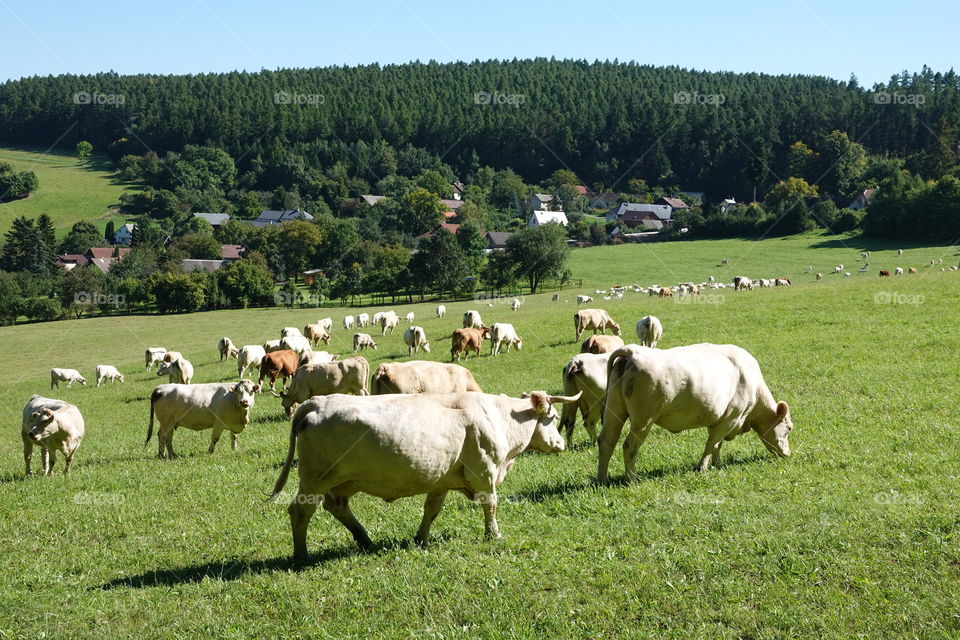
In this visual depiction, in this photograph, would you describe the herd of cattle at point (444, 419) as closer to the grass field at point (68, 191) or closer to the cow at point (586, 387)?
the cow at point (586, 387)

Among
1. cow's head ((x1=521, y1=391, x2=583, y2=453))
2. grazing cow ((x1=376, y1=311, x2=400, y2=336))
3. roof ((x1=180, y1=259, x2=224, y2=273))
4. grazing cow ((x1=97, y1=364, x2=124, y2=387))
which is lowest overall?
roof ((x1=180, y1=259, x2=224, y2=273))

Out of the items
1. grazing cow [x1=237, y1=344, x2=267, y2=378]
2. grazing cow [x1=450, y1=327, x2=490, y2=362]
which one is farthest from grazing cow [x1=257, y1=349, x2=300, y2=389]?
grazing cow [x1=450, y1=327, x2=490, y2=362]

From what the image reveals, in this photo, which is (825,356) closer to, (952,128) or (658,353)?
(658,353)

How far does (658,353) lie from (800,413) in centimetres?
628

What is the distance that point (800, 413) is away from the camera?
53.9ft

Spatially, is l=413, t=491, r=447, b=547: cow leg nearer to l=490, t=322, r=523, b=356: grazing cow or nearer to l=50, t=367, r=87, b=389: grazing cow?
l=490, t=322, r=523, b=356: grazing cow

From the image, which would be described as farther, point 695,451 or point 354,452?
point 695,451

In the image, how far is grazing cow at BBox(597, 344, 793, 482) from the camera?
11.7m

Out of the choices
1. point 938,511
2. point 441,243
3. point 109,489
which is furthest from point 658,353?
point 441,243

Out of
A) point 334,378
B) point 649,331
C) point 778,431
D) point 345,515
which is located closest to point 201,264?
point 649,331

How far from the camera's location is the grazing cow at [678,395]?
1173 centimetres

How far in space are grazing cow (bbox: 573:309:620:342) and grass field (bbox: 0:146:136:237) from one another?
140869 mm

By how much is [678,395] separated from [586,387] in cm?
410

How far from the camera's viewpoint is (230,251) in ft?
418
